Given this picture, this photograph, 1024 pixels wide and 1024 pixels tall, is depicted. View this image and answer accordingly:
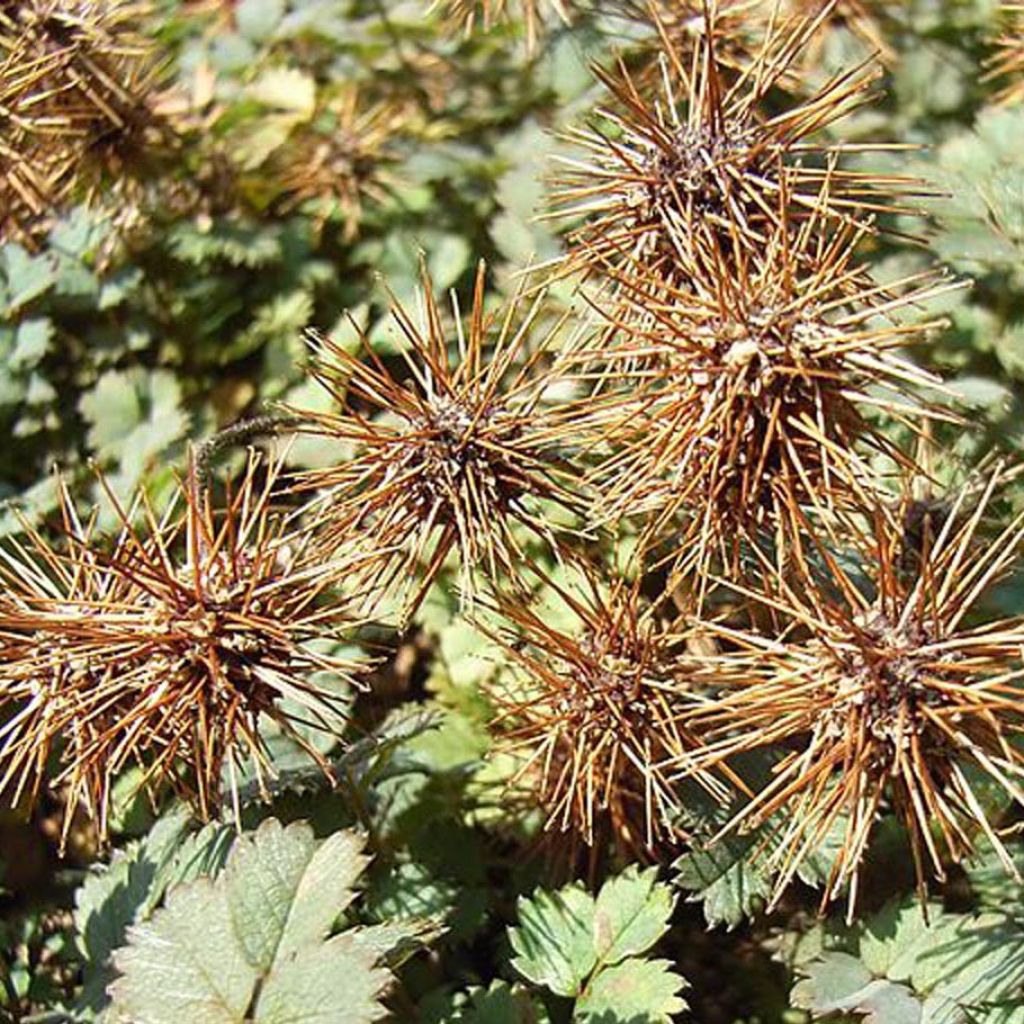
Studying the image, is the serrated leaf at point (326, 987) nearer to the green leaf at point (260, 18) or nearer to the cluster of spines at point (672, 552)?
the cluster of spines at point (672, 552)

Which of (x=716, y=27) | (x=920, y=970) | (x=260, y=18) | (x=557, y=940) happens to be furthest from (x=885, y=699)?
(x=260, y=18)

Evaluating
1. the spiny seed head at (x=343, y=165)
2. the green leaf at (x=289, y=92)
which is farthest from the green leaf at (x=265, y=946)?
the green leaf at (x=289, y=92)

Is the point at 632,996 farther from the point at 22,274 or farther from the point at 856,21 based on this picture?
the point at 856,21

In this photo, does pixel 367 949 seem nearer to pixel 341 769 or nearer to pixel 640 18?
pixel 341 769

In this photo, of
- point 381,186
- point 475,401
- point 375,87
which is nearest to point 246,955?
point 475,401

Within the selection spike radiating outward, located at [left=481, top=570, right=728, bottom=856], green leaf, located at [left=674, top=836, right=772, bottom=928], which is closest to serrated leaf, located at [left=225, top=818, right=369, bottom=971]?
spike radiating outward, located at [left=481, top=570, right=728, bottom=856]

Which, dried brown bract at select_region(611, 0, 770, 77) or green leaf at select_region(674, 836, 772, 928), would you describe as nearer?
green leaf at select_region(674, 836, 772, 928)

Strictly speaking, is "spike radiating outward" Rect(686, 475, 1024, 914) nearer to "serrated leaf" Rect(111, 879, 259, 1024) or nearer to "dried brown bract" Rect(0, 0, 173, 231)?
"serrated leaf" Rect(111, 879, 259, 1024)
